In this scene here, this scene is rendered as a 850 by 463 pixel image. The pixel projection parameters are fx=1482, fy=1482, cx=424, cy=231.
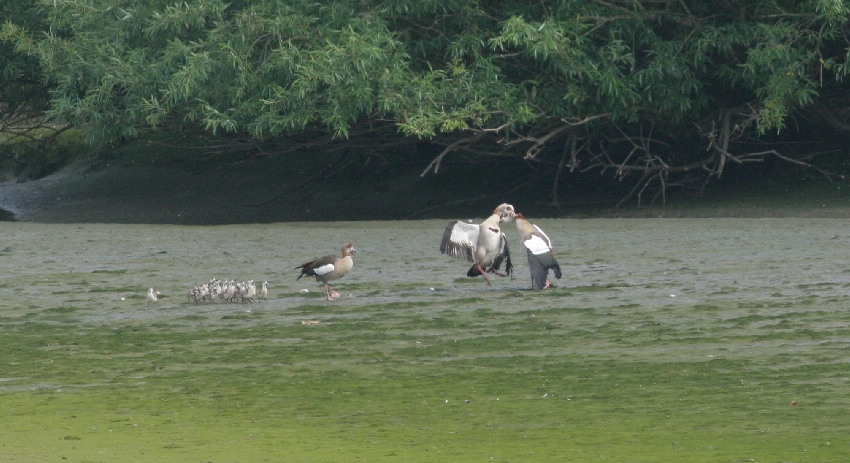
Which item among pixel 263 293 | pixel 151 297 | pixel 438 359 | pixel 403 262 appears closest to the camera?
pixel 438 359

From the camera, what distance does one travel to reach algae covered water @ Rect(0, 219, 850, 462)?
642 cm

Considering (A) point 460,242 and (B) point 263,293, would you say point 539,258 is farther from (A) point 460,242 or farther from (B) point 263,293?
(B) point 263,293

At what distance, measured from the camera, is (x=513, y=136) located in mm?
22188

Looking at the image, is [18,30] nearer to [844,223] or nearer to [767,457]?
[844,223]

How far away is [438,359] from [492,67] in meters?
10.7

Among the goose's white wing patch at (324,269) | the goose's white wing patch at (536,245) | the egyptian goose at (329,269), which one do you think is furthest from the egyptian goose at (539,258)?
the goose's white wing patch at (324,269)

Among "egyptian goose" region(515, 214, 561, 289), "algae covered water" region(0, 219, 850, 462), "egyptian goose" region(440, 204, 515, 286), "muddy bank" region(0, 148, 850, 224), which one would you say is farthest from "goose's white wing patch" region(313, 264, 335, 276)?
"muddy bank" region(0, 148, 850, 224)

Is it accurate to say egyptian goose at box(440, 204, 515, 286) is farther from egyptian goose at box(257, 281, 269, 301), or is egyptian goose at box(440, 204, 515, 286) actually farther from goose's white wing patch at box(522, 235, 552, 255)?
egyptian goose at box(257, 281, 269, 301)

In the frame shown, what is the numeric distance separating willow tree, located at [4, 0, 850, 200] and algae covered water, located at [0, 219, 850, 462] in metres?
4.03

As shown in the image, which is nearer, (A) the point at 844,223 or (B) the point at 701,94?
(A) the point at 844,223

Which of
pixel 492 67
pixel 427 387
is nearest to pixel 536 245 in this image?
pixel 427 387

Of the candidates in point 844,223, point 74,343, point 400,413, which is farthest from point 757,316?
point 844,223

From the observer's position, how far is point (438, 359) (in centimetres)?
872

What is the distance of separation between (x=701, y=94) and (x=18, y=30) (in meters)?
11.3
